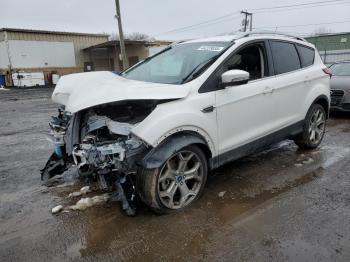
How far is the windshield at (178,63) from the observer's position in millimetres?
3936

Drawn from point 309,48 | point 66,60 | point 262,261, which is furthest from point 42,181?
point 66,60

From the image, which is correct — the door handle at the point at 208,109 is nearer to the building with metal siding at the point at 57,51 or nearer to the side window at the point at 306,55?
the side window at the point at 306,55

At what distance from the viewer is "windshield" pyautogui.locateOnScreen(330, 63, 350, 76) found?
30.1 ft

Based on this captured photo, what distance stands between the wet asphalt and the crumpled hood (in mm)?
1247

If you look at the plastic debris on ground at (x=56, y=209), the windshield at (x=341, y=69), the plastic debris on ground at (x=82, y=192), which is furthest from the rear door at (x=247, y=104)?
the windshield at (x=341, y=69)

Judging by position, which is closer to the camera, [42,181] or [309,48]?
[42,181]

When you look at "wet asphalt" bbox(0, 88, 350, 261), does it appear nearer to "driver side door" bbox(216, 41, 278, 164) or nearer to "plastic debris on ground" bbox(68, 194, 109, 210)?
"plastic debris on ground" bbox(68, 194, 109, 210)

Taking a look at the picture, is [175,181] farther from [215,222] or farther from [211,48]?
[211,48]

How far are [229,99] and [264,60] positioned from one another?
1.05 meters

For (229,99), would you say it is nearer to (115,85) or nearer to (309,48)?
(115,85)

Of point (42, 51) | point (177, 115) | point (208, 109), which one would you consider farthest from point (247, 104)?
point (42, 51)

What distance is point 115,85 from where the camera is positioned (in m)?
3.70

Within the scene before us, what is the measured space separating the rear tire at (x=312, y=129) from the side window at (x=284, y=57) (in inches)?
33.6

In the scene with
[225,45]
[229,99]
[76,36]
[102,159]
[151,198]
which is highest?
[76,36]
